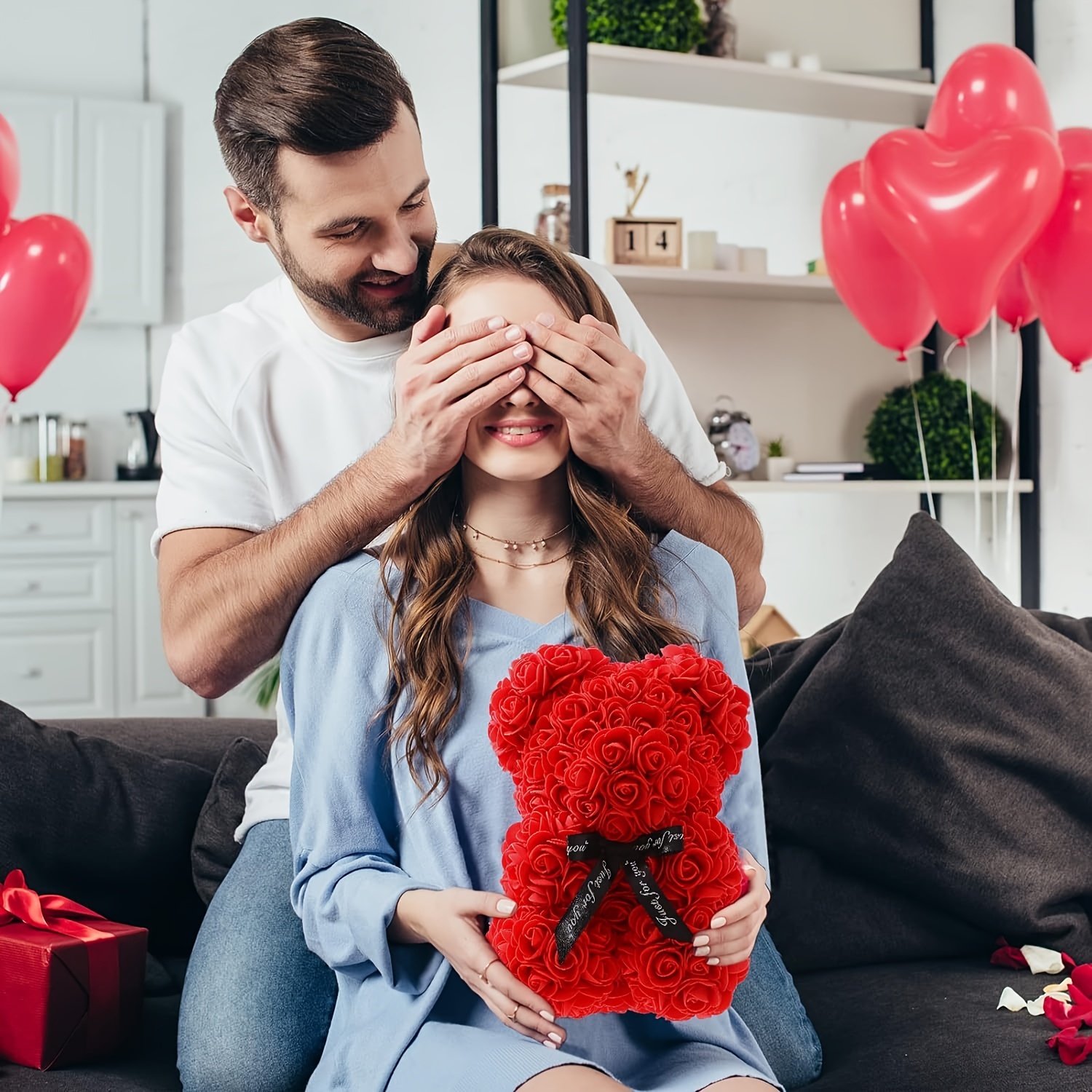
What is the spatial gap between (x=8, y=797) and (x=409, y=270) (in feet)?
2.51

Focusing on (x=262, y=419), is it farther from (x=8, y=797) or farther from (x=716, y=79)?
(x=716, y=79)

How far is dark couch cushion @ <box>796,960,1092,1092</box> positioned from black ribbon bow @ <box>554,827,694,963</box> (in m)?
0.53

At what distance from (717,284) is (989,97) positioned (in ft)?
3.06

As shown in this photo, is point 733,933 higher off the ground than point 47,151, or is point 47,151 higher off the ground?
point 47,151

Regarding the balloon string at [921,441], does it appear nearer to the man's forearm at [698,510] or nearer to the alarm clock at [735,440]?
the alarm clock at [735,440]

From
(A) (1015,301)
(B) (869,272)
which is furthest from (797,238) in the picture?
(B) (869,272)

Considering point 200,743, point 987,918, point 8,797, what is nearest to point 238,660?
point 8,797

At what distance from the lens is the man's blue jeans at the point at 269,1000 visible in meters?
1.32

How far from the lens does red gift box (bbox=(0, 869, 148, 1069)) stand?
1251 mm

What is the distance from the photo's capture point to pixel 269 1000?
1382mm

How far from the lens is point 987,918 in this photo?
1555 mm

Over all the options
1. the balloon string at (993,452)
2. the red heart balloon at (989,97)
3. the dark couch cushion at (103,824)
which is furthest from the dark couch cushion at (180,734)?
the balloon string at (993,452)

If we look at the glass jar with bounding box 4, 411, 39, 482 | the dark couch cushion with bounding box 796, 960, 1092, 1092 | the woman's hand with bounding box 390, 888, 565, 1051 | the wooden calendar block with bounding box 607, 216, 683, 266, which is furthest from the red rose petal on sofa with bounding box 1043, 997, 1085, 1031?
the glass jar with bounding box 4, 411, 39, 482

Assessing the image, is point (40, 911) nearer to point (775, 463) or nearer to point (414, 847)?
point (414, 847)
